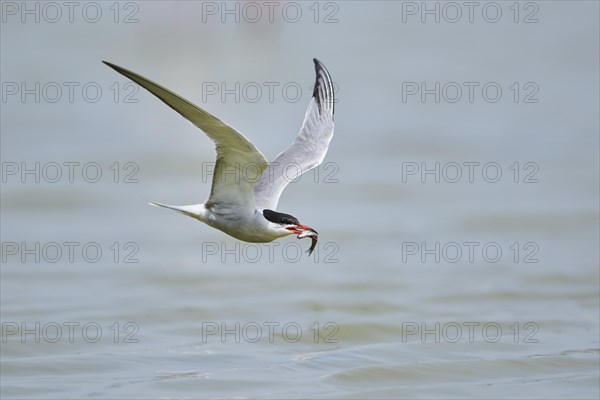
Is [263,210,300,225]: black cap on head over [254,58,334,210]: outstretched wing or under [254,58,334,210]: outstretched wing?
under

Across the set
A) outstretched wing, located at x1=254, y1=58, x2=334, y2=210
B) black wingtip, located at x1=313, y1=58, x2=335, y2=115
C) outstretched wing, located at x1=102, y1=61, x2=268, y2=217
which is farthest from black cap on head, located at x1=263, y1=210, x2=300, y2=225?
black wingtip, located at x1=313, y1=58, x2=335, y2=115

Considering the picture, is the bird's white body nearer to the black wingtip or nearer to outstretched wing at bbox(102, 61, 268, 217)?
outstretched wing at bbox(102, 61, 268, 217)

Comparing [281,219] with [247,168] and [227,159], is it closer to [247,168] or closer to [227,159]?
[247,168]

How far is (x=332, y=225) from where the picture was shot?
17141 mm

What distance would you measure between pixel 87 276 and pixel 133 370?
377 centimetres

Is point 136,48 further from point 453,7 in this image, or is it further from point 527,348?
point 527,348

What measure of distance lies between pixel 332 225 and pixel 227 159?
921 centimetres

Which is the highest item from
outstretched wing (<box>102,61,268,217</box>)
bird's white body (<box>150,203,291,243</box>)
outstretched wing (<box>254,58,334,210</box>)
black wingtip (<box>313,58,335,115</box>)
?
black wingtip (<box>313,58,335,115</box>)

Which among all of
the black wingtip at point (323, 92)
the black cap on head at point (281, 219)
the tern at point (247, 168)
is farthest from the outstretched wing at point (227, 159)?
the black wingtip at point (323, 92)

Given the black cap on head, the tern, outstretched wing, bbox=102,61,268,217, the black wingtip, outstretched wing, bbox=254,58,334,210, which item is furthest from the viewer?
the black wingtip

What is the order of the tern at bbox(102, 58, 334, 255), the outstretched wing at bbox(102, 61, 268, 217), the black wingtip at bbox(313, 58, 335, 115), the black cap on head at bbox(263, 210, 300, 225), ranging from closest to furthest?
1. the outstretched wing at bbox(102, 61, 268, 217)
2. the tern at bbox(102, 58, 334, 255)
3. the black cap on head at bbox(263, 210, 300, 225)
4. the black wingtip at bbox(313, 58, 335, 115)

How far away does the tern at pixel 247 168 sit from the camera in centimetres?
757

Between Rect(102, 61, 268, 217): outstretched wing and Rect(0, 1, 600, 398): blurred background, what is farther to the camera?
Rect(0, 1, 600, 398): blurred background

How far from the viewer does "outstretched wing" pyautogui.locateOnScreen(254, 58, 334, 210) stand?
912 cm
